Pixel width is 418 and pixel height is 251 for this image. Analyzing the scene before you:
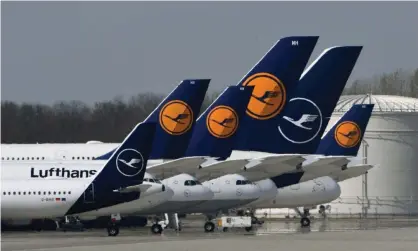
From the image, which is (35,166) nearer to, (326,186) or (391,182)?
(326,186)

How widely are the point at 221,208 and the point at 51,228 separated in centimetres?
988

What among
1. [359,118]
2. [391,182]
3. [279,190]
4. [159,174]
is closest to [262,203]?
[279,190]

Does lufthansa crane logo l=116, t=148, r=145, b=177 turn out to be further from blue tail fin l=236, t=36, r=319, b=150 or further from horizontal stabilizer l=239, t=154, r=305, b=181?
blue tail fin l=236, t=36, r=319, b=150

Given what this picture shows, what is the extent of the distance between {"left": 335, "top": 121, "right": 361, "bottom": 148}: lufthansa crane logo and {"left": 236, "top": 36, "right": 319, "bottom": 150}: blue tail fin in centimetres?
1065

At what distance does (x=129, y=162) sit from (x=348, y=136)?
26.8m

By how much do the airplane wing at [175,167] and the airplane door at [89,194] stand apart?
295 inches

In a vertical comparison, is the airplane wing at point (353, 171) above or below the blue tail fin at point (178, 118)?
below

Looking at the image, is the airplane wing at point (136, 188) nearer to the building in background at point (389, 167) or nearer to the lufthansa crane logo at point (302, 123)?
the lufthansa crane logo at point (302, 123)

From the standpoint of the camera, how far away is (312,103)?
73.7 metres

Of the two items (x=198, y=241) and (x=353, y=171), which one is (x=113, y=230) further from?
(x=353, y=171)

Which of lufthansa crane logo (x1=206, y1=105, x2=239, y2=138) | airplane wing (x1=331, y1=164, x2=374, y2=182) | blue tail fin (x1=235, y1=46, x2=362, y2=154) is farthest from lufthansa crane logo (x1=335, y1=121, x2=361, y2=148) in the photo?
lufthansa crane logo (x1=206, y1=105, x2=239, y2=138)

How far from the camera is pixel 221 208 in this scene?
6525 cm

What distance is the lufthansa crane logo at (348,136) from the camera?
79.9m

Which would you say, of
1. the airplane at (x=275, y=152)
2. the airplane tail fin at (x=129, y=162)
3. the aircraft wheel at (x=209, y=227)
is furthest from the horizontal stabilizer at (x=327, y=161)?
the airplane tail fin at (x=129, y=162)
